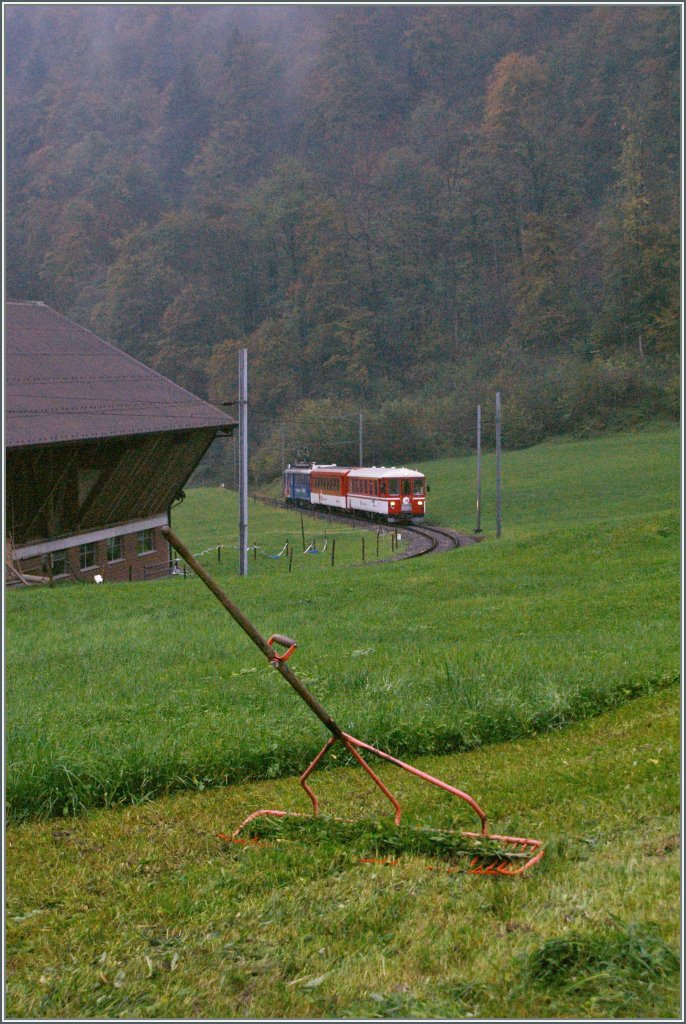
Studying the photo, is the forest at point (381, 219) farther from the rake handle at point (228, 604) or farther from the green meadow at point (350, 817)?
the rake handle at point (228, 604)

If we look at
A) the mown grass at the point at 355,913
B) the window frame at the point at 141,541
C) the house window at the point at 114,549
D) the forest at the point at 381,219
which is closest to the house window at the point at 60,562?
the house window at the point at 114,549

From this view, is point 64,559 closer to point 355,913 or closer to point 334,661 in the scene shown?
point 334,661

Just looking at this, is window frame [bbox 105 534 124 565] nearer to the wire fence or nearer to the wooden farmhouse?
the wooden farmhouse

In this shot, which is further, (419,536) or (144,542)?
(419,536)

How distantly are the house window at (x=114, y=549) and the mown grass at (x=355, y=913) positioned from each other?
2233cm

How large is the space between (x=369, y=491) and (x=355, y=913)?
34.5m

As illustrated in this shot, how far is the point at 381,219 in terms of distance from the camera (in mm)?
80062

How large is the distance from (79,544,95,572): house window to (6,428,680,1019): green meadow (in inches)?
538

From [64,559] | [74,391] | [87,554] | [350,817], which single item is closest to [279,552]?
[87,554]

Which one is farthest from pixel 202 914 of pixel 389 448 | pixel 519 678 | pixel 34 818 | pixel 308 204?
pixel 308 204

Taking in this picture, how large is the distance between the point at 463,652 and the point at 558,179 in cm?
8000

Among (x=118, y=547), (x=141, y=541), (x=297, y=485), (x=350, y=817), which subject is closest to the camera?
(x=350, y=817)

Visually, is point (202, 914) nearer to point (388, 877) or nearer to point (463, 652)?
point (388, 877)

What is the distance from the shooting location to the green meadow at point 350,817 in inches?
132
